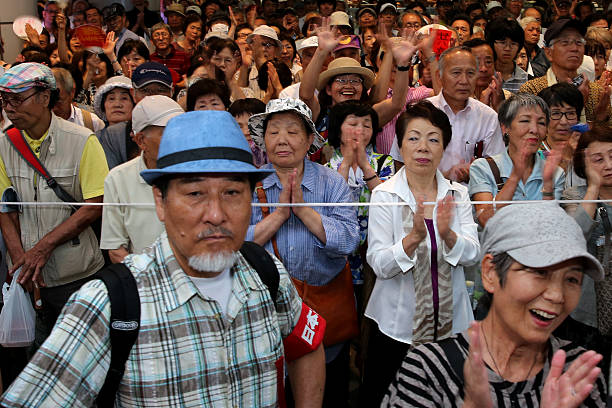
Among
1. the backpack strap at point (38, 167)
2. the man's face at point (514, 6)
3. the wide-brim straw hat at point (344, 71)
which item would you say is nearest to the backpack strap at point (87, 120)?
the backpack strap at point (38, 167)

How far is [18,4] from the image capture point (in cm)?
1022

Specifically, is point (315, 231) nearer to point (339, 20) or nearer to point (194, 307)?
point (194, 307)

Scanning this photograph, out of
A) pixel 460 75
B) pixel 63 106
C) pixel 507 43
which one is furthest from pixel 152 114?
pixel 507 43

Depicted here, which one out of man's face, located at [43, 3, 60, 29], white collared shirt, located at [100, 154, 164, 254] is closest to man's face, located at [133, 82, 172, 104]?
white collared shirt, located at [100, 154, 164, 254]

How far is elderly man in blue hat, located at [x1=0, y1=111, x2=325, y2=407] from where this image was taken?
5.21 ft

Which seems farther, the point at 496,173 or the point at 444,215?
the point at 496,173

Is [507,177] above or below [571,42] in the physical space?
below

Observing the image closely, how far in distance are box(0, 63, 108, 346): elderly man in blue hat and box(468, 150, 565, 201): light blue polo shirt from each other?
6.47 ft

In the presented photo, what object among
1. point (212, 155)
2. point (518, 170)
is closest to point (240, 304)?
point (212, 155)

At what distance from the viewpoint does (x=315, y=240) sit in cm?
294

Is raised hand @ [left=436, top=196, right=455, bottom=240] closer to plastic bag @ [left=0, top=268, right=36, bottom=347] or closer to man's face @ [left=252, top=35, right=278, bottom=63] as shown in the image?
plastic bag @ [left=0, top=268, right=36, bottom=347]

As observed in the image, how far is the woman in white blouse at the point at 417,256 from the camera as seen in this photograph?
2.76 metres

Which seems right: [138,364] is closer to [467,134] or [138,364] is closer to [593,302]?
[593,302]

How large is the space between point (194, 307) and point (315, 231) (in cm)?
120
